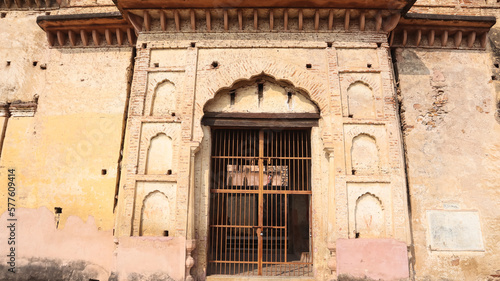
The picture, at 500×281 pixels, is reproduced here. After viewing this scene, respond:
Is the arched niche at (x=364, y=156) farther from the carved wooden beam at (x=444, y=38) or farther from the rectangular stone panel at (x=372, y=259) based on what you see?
the carved wooden beam at (x=444, y=38)

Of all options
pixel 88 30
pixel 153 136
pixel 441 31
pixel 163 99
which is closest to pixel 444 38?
pixel 441 31

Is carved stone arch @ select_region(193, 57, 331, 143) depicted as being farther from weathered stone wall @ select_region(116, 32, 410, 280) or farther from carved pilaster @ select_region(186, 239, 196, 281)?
carved pilaster @ select_region(186, 239, 196, 281)

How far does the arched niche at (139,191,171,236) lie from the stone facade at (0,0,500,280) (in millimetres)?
26

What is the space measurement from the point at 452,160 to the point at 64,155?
8338 mm

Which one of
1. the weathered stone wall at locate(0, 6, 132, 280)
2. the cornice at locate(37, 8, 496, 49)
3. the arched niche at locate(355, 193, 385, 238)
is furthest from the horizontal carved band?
the arched niche at locate(355, 193, 385, 238)

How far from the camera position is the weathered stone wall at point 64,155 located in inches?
257

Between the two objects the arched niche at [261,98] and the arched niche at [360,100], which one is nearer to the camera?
the arched niche at [360,100]

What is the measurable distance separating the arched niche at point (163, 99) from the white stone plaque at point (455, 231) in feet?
18.6

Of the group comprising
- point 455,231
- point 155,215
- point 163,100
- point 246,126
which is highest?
point 163,100

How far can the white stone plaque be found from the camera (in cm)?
623

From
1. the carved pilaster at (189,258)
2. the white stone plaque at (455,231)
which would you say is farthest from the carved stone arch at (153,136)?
the white stone plaque at (455,231)

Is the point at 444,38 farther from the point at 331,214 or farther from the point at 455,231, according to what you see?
the point at 331,214

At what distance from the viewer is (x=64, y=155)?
6.99 m

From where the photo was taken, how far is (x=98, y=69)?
742 centimetres
